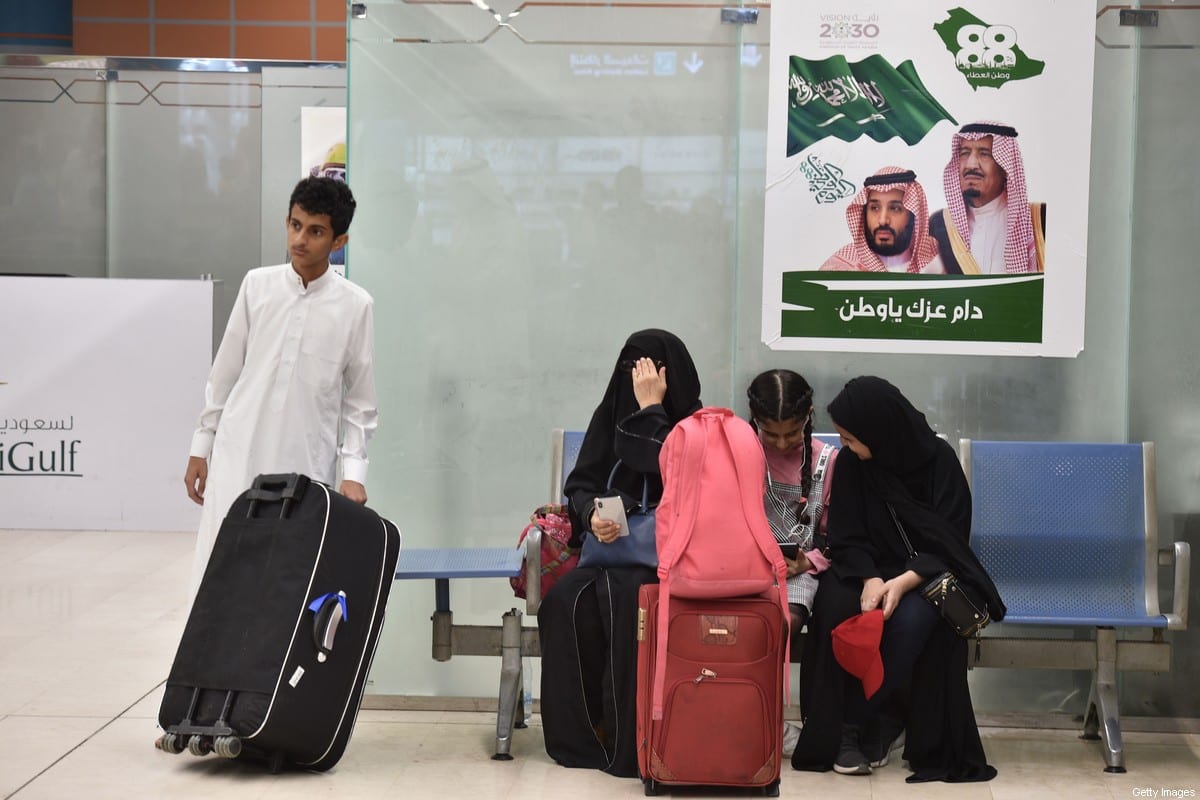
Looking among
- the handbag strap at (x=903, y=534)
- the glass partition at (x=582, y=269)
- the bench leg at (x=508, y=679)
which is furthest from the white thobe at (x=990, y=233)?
the bench leg at (x=508, y=679)

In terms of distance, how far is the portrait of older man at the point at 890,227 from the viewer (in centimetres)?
448

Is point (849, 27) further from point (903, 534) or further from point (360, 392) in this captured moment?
point (360, 392)

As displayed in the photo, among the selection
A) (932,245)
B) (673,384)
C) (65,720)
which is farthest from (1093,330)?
(65,720)

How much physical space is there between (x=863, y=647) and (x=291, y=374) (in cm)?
176

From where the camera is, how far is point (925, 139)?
448 cm

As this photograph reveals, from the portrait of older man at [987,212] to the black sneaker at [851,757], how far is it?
58.3 inches

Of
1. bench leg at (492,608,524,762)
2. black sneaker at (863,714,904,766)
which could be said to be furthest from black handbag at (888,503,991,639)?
bench leg at (492,608,524,762)

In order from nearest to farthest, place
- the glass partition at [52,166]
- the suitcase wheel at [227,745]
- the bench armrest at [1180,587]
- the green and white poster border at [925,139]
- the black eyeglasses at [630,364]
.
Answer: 1. the suitcase wheel at [227,745]
2. the bench armrest at [1180,587]
3. the black eyeglasses at [630,364]
4. the green and white poster border at [925,139]
5. the glass partition at [52,166]

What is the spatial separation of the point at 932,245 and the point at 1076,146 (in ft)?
1.77

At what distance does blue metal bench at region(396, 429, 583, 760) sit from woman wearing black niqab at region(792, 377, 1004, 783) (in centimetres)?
81

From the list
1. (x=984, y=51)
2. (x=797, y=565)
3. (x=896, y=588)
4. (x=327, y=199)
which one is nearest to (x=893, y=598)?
(x=896, y=588)

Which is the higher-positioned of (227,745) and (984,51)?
(984,51)

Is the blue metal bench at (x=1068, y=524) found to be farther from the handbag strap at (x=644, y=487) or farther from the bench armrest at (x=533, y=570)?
the bench armrest at (x=533, y=570)

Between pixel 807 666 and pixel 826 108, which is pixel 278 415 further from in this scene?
pixel 826 108
